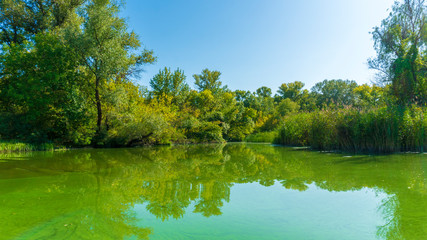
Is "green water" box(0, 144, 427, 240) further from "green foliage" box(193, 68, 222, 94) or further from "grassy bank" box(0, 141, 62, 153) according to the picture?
"green foliage" box(193, 68, 222, 94)

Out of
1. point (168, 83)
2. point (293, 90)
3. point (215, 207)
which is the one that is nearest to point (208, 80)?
point (168, 83)

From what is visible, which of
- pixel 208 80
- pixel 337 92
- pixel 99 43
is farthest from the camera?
pixel 337 92

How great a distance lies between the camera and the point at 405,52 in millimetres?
15188

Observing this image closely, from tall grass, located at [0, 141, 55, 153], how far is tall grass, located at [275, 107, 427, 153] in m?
14.7

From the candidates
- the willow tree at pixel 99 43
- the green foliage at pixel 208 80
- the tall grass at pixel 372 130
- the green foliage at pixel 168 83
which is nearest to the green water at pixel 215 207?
the tall grass at pixel 372 130

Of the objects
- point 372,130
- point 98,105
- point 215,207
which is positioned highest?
point 98,105

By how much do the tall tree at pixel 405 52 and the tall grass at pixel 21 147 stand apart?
21181mm

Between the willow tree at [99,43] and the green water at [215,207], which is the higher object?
the willow tree at [99,43]

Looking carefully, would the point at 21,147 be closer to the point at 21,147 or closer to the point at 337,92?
the point at 21,147

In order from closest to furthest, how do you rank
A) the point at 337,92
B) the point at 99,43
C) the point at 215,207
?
the point at 215,207, the point at 99,43, the point at 337,92

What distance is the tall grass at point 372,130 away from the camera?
9305mm

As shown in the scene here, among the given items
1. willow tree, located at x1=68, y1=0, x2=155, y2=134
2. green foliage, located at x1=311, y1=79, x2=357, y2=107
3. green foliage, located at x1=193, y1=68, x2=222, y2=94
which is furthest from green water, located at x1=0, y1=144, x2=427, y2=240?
green foliage, located at x1=311, y1=79, x2=357, y2=107

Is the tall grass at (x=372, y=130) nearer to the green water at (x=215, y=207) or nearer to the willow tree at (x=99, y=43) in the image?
the green water at (x=215, y=207)

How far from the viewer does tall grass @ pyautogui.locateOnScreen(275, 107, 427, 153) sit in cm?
930
